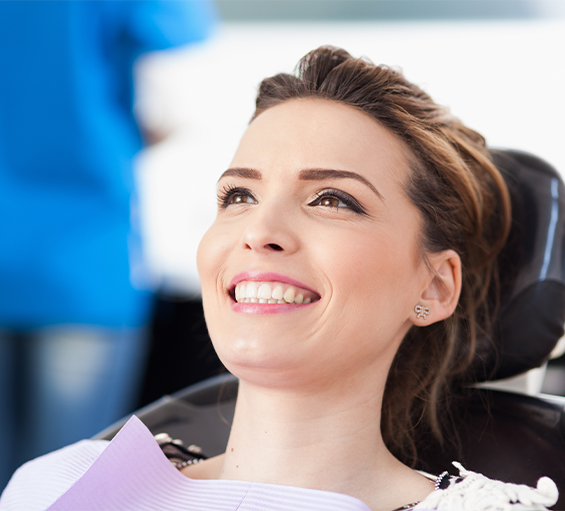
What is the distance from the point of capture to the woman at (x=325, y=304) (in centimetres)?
96

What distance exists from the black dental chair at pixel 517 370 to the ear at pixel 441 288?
0.46ft

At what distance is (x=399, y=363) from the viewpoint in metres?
1.27

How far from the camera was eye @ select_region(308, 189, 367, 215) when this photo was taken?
102 centimetres

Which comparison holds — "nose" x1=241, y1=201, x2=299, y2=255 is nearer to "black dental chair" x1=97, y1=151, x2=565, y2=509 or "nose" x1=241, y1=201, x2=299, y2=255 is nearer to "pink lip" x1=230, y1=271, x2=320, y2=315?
"pink lip" x1=230, y1=271, x2=320, y2=315

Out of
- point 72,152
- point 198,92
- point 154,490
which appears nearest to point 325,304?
point 154,490

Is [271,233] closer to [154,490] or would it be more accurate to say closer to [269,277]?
[269,277]

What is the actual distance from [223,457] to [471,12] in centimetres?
224

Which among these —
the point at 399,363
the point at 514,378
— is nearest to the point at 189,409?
the point at 399,363

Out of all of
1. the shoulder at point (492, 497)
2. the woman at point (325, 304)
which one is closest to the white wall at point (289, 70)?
the woman at point (325, 304)

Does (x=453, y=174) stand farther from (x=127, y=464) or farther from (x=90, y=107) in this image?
(x=90, y=107)

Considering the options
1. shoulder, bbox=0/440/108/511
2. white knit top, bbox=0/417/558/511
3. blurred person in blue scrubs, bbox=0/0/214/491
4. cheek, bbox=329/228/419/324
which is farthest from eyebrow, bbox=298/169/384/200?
blurred person in blue scrubs, bbox=0/0/214/491

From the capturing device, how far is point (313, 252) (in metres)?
0.97

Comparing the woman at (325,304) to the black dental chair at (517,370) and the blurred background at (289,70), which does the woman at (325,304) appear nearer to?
the black dental chair at (517,370)

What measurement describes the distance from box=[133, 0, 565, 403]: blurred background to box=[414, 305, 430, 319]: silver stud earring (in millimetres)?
1345
